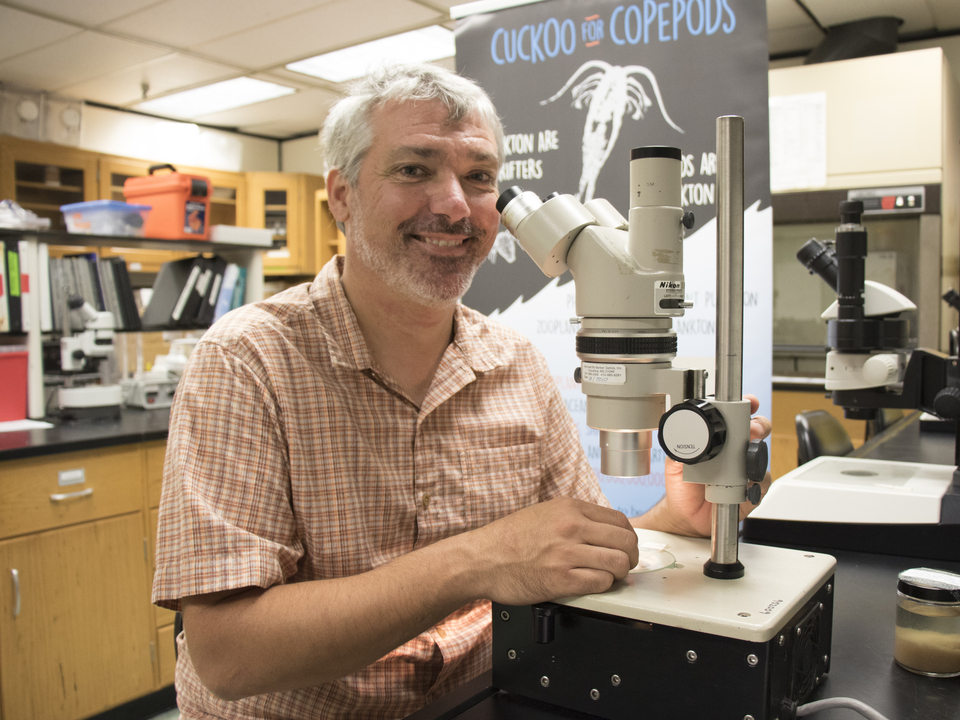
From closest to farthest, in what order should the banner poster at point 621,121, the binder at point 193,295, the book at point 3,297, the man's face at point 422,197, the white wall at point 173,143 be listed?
the man's face at point 422,197 → the banner poster at point 621,121 → the book at point 3,297 → the binder at point 193,295 → the white wall at point 173,143

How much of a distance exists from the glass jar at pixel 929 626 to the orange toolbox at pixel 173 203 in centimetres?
293

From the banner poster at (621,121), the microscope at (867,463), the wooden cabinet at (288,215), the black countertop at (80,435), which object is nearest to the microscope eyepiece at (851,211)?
the microscope at (867,463)

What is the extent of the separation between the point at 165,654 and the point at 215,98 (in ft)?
13.6

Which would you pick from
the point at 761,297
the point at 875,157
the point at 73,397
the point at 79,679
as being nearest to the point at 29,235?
the point at 73,397

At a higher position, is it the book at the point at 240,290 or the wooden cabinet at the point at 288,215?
the wooden cabinet at the point at 288,215

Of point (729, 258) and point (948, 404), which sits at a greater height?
point (729, 258)

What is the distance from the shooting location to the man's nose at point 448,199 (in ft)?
3.64

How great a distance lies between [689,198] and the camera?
74.0 inches

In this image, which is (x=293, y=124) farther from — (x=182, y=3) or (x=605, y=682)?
(x=605, y=682)

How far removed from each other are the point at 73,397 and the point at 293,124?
4.05 m

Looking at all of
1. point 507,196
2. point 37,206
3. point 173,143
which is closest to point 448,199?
point 507,196

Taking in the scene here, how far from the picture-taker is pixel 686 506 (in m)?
0.96

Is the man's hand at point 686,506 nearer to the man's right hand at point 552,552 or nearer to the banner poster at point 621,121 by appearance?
the man's right hand at point 552,552

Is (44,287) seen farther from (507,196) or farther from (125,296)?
(507,196)
